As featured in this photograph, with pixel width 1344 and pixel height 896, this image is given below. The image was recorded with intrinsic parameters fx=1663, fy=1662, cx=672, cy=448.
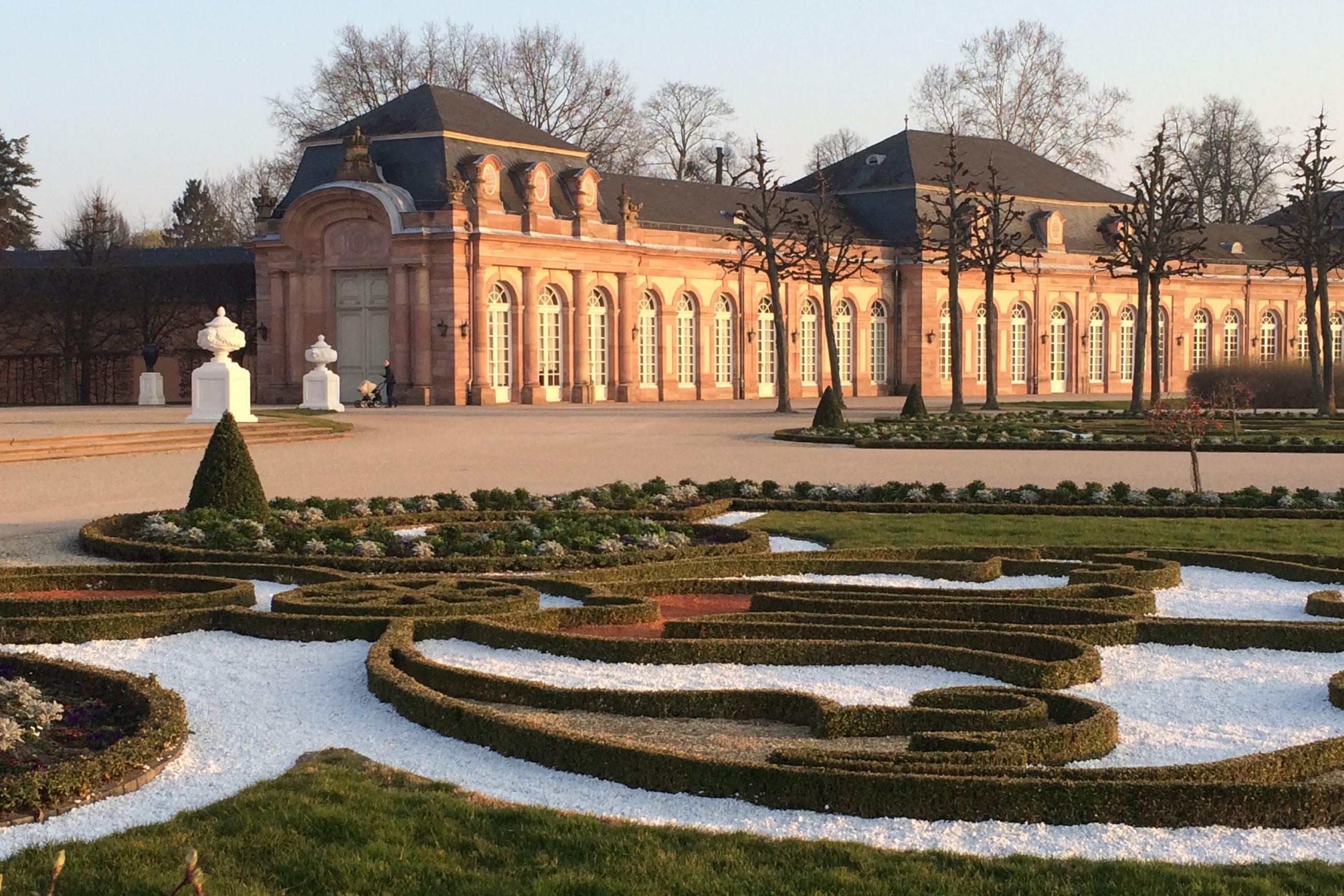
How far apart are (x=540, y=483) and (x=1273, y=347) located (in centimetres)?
5383

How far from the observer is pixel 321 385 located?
→ 37.1 m

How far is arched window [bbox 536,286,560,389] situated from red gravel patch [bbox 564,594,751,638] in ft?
116

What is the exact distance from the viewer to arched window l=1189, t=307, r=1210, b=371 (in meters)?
62.9

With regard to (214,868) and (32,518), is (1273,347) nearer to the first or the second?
(32,518)

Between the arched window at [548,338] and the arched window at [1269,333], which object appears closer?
the arched window at [548,338]

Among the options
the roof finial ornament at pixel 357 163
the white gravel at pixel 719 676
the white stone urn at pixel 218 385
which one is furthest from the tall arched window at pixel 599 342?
the white gravel at pixel 719 676

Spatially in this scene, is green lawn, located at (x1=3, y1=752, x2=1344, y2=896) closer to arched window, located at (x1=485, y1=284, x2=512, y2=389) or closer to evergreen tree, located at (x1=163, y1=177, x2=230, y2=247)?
arched window, located at (x1=485, y1=284, x2=512, y2=389)

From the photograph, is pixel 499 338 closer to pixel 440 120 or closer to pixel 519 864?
pixel 440 120

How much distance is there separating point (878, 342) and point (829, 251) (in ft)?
29.7

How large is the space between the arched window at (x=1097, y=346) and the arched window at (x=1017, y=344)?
122 inches

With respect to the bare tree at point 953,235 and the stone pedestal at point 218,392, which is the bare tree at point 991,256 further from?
the stone pedestal at point 218,392

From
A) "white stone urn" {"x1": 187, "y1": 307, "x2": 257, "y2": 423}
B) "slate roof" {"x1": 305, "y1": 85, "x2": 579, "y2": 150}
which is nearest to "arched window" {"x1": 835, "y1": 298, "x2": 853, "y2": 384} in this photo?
"slate roof" {"x1": 305, "y1": 85, "x2": 579, "y2": 150}

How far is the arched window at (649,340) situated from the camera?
49094 mm

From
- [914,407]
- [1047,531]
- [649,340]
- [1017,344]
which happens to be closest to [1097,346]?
[1017,344]
